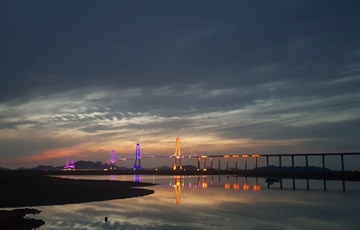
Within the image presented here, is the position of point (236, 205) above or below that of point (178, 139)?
below

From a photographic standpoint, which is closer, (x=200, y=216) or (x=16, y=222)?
(x=16, y=222)

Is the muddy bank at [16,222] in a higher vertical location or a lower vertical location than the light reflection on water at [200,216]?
higher

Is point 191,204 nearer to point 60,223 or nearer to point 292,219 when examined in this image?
point 292,219

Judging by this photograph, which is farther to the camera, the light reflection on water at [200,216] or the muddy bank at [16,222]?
the light reflection on water at [200,216]

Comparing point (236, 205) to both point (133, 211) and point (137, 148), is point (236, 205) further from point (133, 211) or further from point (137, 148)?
point (137, 148)

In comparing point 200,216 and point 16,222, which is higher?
point 16,222

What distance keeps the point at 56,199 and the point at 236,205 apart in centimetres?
1508

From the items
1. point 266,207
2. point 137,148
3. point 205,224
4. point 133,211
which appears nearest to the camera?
point 205,224

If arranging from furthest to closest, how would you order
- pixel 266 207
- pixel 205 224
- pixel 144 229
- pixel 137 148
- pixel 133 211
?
pixel 137 148 → pixel 266 207 → pixel 133 211 → pixel 205 224 → pixel 144 229

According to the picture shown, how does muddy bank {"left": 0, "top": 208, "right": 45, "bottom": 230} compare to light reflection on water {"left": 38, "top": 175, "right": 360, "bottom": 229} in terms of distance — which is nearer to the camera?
muddy bank {"left": 0, "top": 208, "right": 45, "bottom": 230}

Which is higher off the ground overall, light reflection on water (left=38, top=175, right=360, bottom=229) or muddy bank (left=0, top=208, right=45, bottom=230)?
muddy bank (left=0, top=208, right=45, bottom=230)

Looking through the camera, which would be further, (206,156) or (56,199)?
(206,156)

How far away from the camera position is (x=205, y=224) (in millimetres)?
18844

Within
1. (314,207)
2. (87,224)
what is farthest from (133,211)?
(314,207)
